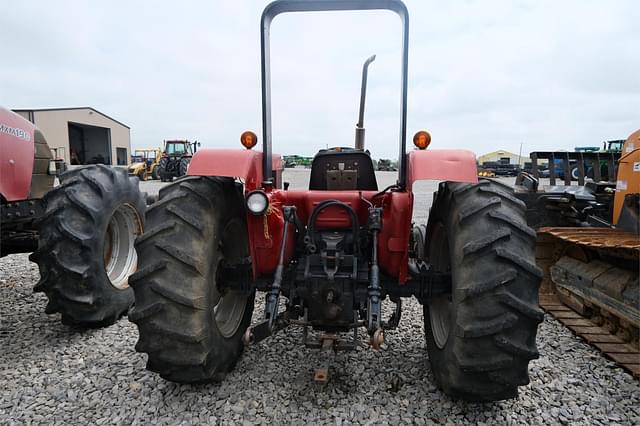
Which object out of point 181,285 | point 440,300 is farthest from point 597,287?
point 181,285

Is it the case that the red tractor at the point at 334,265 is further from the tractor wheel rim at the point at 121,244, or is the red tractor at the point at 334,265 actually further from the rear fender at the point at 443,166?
the tractor wheel rim at the point at 121,244

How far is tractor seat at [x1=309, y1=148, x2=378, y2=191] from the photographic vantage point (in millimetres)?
3340

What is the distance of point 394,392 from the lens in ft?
8.30

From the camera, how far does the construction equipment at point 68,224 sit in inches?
124

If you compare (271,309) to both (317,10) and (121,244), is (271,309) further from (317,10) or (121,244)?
(121,244)

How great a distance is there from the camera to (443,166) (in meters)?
2.29

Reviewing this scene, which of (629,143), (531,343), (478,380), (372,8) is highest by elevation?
(372,8)

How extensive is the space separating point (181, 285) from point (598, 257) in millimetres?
3563

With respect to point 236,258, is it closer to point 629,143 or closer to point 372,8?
point 372,8

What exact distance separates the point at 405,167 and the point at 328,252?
2.31 ft

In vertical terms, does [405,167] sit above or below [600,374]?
above

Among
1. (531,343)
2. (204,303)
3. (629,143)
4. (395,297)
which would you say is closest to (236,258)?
(204,303)

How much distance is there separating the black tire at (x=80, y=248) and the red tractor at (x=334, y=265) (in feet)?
3.62

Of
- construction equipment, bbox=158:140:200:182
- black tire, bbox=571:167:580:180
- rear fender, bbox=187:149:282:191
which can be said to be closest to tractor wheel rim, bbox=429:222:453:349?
rear fender, bbox=187:149:282:191
